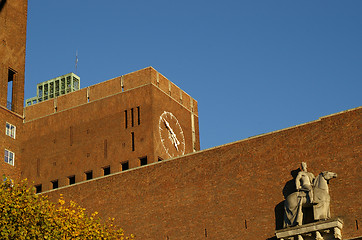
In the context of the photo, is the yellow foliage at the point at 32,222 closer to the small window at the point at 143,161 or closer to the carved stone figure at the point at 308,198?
the carved stone figure at the point at 308,198

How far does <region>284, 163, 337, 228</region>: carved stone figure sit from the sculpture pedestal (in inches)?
21.2

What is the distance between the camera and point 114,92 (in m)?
68.9

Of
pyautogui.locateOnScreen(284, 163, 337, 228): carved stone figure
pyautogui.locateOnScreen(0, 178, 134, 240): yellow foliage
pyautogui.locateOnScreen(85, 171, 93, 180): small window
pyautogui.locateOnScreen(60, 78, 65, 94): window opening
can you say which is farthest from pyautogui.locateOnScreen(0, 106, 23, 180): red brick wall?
pyautogui.locateOnScreen(60, 78, 65, 94): window opening

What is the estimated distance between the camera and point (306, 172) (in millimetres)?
46938

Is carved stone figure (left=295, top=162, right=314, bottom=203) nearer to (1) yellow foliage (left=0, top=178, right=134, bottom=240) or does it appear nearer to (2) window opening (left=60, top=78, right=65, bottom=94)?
(1) yellow foliage (left=0, top=178, right=134, bottom=240)

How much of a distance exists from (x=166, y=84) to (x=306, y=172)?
83.2 ft

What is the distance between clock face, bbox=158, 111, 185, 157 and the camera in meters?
66.4

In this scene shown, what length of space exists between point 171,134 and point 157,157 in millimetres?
4174

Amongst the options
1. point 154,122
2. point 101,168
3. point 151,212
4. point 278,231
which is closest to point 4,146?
point 101,168

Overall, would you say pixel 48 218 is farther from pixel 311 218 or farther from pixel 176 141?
pixel 176 141

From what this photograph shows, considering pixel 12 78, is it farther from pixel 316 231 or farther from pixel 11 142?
pixel 316 231

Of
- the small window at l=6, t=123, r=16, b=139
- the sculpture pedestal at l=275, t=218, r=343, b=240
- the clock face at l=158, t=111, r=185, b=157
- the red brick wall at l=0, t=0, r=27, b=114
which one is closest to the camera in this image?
the sculpture pedestal at l=275, t=218, r=343, b=240

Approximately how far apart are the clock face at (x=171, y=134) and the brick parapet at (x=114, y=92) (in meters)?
2.53

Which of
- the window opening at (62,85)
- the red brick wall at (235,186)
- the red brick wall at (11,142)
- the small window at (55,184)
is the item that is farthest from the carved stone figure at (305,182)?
the window opening at (62,85)
